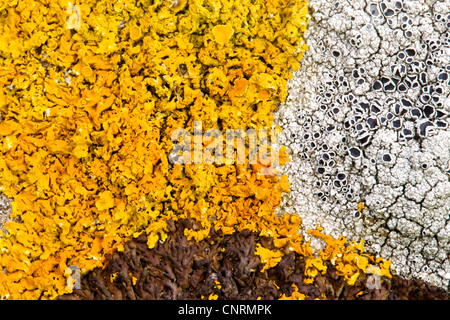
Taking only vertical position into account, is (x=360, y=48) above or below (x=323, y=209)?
above

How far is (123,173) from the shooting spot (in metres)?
1.77

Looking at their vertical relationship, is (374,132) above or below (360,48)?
below

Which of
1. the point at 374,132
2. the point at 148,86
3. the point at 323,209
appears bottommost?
the point at 323,209

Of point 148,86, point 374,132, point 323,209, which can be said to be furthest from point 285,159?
point 148,86

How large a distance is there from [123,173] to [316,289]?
3.30 feet

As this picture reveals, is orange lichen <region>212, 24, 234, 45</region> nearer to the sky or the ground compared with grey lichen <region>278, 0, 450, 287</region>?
nearer to the sky

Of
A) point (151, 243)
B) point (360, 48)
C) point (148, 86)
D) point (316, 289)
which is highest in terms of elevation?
point (360, 48)

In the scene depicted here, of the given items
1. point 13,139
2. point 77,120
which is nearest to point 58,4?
point 77,120

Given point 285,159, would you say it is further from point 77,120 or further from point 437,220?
point 77,120

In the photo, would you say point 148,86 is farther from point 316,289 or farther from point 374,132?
point 316,289

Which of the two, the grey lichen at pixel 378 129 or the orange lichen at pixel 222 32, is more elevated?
the orange lichen at pixel 222 32

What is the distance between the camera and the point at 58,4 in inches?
71.1

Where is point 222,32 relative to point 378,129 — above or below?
above

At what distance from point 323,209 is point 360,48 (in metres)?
0.77
